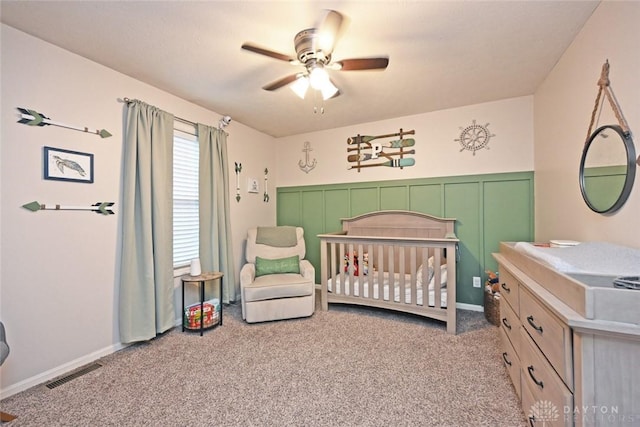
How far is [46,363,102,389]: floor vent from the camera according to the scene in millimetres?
1813

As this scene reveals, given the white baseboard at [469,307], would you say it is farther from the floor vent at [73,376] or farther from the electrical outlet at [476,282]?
the floor vent at [73,376]

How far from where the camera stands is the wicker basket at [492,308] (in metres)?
2.61

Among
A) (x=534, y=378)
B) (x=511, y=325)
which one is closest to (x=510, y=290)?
(x=511, y=325)

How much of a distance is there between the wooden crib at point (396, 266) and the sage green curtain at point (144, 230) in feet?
5.40

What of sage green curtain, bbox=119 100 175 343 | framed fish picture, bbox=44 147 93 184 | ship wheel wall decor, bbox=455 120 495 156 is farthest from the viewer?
ship wheel wall decor, bbox=455 120 495 156

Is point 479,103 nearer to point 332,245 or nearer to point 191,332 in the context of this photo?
point 332,245

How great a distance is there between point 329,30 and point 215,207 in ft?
7.39

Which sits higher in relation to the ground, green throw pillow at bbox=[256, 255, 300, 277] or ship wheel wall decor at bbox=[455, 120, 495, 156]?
ship wheel wall decor at bbox=[455, 120, 495, 156]

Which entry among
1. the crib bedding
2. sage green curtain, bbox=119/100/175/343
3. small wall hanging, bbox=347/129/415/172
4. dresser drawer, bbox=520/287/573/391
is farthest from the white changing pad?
sage green curtain, bbox=119/100/175/343

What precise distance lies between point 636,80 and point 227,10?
7.36ft

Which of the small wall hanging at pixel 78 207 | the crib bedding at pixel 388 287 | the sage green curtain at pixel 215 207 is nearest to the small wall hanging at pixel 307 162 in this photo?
the sage green curtain at pixel 215 207

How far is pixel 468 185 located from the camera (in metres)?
3.18

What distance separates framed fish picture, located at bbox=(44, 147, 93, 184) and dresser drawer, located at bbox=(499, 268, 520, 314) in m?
3.15

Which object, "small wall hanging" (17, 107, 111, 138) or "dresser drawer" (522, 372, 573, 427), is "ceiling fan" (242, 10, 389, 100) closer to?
"small wall hanging" (17, 107, 111, 138)
